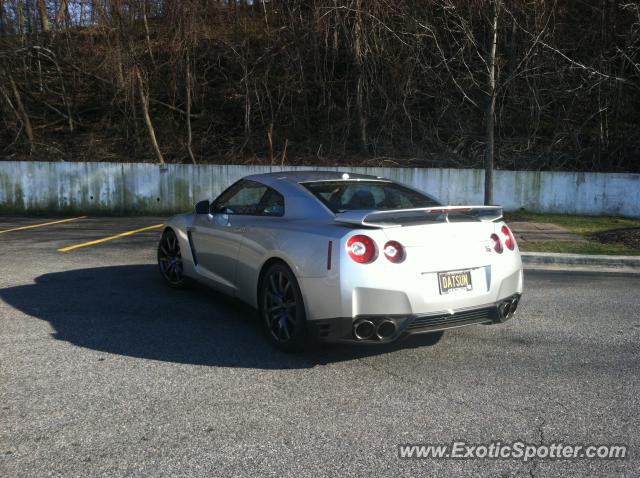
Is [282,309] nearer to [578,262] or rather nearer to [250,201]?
[250,201]

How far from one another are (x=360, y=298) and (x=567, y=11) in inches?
766

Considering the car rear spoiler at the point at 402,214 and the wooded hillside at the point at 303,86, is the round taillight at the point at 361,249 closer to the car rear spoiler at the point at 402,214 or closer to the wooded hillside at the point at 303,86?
the car rear spoiler at the point at 402,214

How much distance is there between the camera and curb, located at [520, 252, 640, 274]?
925cm

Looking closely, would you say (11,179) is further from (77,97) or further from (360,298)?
(360,298)

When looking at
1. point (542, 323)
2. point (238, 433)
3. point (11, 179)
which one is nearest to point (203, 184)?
point (11, 179)

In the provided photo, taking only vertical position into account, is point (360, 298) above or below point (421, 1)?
below

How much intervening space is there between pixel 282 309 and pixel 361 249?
37.3 inches

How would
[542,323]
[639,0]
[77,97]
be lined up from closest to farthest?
[542,323] < [639,0] < [77,97]

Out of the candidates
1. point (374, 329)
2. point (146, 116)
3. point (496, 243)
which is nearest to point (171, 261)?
point (374, 329)

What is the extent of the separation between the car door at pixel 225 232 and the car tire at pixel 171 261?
1.69 feet

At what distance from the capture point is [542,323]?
5.83m

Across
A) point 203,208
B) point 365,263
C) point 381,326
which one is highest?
point 203,208

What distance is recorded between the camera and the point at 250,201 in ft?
19.2

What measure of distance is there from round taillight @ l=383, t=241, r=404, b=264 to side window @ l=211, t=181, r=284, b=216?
3.98 ft
